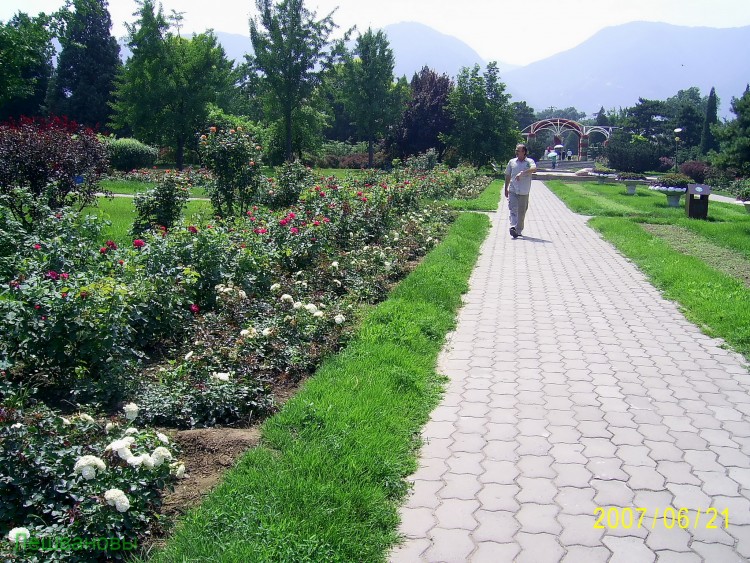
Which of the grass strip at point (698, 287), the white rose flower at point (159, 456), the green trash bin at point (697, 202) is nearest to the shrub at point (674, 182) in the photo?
the green trash bin at point (697, 202)

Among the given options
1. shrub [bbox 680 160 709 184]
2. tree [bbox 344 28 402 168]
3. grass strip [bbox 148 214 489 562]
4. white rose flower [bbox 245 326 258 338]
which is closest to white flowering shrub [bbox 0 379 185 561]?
grass strip [bbox 148 214 489 562]

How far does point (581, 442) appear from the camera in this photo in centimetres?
386

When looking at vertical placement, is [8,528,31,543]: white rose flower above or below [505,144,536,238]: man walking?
below

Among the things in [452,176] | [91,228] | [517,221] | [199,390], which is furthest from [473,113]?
[199,390]

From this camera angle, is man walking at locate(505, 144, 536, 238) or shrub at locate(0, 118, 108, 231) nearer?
shrub at locate(0, 118, 108, 231)

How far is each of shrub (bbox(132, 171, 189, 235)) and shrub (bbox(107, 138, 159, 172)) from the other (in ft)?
66.8

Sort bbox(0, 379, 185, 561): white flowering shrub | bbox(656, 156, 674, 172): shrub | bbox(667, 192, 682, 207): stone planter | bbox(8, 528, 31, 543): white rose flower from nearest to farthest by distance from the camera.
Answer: bbox(8, 528, 31, 543): white rose flower < bbox(0, 379, 185, 561): white flowering shrub < bbox(667, 192, 682, 207): stone planter < bbox(656, 156, 674, 172): shrub

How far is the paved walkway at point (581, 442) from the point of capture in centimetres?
288

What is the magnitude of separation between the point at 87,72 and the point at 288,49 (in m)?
18.4

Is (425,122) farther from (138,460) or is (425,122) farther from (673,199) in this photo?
(138,460)

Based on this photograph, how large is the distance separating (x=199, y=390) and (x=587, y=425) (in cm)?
247

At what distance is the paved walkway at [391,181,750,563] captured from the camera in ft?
9.43

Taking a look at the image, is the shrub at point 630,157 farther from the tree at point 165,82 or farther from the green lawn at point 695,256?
the tree at point 165,82

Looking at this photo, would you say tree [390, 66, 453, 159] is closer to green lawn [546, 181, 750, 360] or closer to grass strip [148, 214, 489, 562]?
green lawn [546, 181, 750, 360]
